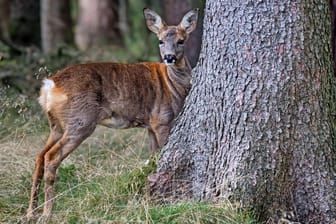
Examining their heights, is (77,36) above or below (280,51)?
below

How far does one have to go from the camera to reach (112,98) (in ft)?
22.7

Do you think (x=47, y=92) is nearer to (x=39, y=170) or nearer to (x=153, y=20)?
(x=39, y=170)

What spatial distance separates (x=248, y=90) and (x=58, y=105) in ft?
5.81

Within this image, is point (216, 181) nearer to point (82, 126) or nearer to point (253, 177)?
point (253, 177)

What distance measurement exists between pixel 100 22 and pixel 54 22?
3410mm

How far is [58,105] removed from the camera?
6516 mm

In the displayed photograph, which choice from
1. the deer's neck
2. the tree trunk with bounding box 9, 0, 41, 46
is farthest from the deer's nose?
the tree trunk with bounding box 9, 0, 41, 46

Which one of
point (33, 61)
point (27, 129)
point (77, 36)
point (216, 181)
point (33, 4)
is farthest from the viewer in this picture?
point (77, 36)

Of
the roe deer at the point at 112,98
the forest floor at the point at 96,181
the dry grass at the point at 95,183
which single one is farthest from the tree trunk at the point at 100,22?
the roe deer at the point at 112,98

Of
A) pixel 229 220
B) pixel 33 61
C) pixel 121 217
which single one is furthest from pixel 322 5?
pixel 33 61

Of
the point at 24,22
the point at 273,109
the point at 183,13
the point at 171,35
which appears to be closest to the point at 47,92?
the point at 171,35

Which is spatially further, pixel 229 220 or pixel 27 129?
pixel 27 129

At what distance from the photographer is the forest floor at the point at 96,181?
5.30 meters

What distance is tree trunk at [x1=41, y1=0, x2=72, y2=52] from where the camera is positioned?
1619 cm
